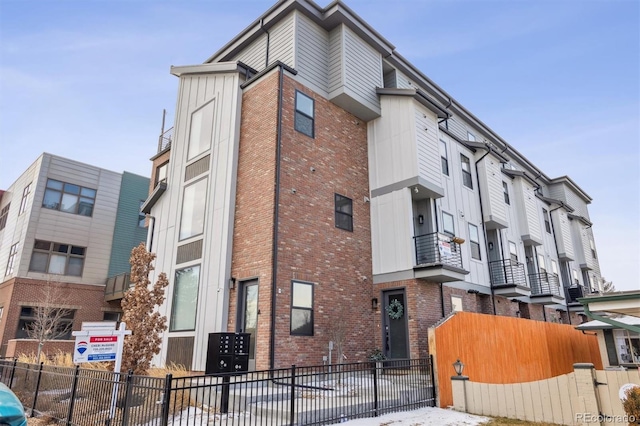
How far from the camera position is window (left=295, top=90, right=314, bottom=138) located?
13.9 m

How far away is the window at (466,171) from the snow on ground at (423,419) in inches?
444

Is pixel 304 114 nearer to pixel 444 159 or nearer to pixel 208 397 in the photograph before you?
pixel 444 159

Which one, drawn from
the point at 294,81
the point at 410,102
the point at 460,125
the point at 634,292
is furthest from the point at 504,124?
the point at 634,292

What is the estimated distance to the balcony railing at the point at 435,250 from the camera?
13703 mm

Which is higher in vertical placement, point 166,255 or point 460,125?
point 460,125

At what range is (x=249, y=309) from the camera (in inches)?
470

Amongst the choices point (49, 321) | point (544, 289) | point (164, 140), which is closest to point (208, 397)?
point (164, 140)

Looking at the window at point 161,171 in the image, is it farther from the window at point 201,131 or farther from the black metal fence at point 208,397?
the black metal fence at point 208,397

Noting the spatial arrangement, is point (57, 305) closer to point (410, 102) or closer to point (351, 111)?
point (351, 111)

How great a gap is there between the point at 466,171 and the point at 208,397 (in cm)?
1476

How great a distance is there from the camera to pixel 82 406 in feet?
25.8

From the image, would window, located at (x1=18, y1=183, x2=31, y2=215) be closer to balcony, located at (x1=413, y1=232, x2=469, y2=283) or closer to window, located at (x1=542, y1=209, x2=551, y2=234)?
balcony, located at (x1=413, y1=232, x2=469, y2=283)

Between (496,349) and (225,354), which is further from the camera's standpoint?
(496,349)

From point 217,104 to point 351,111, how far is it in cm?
515
